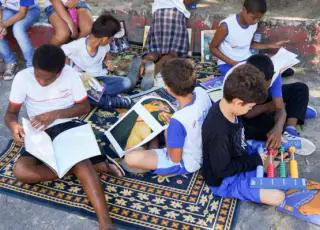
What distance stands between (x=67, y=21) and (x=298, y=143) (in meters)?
2.47

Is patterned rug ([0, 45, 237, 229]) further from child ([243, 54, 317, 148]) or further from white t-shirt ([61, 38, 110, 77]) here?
white t-shirt ([61, 38, 110, 77])

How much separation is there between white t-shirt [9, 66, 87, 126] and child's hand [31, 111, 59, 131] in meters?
0.08

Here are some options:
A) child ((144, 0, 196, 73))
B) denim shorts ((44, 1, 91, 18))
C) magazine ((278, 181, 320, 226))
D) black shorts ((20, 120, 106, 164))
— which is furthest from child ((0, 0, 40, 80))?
magazine ((278, 181, 320, 226))

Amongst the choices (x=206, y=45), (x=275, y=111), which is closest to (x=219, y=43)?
(x=206, y=45)

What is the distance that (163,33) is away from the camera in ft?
14.4

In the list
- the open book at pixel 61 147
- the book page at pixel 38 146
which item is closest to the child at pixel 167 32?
the open book at pixel 61 147

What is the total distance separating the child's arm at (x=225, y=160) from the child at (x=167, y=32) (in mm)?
1864

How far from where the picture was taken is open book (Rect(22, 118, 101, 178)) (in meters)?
2.66

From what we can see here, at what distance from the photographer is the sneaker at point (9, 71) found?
437 centimetres

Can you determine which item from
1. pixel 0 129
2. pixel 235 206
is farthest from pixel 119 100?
pixel 235 206

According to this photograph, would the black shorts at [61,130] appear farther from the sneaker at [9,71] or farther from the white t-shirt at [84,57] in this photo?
the sneaker at [9,71]

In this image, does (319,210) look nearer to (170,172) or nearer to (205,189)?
(205,189)

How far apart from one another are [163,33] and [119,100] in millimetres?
1016

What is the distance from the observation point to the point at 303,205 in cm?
262
